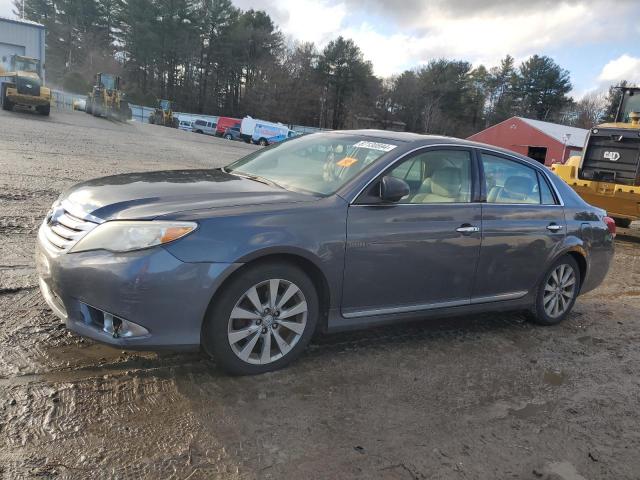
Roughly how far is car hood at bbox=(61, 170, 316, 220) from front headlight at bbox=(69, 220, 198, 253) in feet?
0.23

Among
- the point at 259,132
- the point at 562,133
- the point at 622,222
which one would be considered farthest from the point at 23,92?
the point at 562,133

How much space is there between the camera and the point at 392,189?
3.70 metres

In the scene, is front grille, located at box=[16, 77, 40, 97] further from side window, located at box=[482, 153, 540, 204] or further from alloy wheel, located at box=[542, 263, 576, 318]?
alloy wheel, located at box=[542, 263, 576, 318]

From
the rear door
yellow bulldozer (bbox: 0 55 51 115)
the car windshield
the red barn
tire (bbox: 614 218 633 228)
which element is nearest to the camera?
the car windshield

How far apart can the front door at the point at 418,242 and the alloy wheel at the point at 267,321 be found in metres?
0.38

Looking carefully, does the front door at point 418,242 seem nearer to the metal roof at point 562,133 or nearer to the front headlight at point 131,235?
the front headlight at point 131,235

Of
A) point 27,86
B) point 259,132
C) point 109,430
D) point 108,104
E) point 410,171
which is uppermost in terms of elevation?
point 27,86

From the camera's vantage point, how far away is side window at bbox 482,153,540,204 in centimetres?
455

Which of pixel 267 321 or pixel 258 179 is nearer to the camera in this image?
pixel 267 321

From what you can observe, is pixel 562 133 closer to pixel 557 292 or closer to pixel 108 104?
pixel 108 104

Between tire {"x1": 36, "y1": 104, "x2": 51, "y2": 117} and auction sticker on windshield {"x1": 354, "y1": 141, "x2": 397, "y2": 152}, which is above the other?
auction sticker on windshield {"x1": 354, "y1": 141, "x2": 397, "y2": 152}

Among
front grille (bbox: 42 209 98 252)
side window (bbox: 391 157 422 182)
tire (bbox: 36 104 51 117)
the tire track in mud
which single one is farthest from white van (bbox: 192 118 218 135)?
the tire track in mud

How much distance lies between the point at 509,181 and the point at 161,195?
9.82 ft

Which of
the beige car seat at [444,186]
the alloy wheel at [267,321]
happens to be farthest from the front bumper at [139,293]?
the beige car seat at [444,186]
